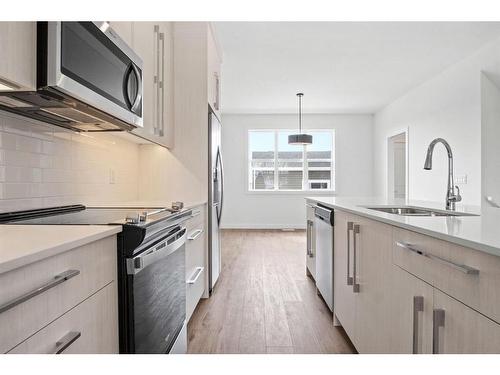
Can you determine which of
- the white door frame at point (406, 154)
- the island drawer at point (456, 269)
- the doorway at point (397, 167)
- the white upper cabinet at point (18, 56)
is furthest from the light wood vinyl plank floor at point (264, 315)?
the doorway at point (397, 167)

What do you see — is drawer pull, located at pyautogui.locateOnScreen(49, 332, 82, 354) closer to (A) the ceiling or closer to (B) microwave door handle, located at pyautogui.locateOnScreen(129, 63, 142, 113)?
(B) microwave door handle, located at pyautogui.locateOnScreen(129, 63, 142, 113)

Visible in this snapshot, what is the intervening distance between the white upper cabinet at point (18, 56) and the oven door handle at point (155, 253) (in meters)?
0.66

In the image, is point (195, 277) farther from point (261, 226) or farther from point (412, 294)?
point (261, 226)

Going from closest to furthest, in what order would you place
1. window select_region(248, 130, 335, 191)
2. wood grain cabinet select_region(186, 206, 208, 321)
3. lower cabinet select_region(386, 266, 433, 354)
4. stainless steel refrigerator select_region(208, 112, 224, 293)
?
lower cabinet select_region(386, 266, 433, 354) < wood grain cabinet select_region(186, 206, 208, 321) < stainless steel refrigerator select_region(208, 112, 224, 293) < window select_region(248, 130, 335, 191)

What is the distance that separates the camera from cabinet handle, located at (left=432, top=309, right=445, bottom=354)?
101 cm

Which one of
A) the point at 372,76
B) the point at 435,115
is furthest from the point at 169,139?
the point at 435,115

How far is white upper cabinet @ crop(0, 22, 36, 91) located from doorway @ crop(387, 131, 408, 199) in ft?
21.0

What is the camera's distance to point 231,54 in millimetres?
4305

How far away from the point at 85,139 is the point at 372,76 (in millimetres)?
4365

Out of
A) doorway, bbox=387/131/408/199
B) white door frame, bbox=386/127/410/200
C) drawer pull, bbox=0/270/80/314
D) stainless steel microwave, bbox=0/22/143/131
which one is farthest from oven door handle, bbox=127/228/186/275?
doorway, bbox=387/131/408/199

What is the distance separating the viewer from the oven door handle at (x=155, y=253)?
1.25 m

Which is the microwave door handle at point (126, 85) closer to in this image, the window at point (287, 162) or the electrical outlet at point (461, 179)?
the electrical outlet at point (461, 179)
